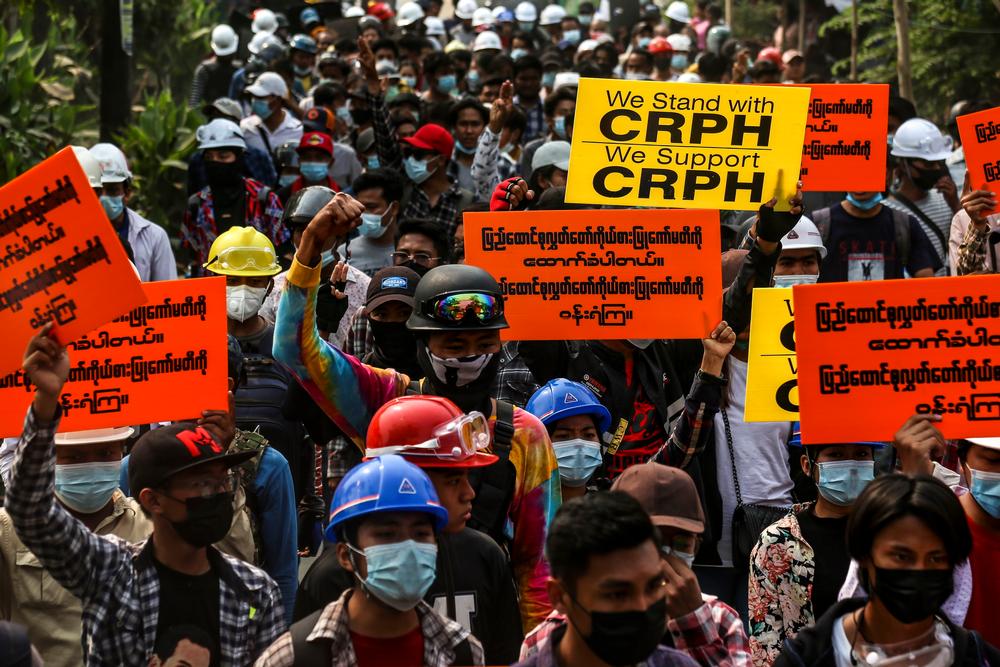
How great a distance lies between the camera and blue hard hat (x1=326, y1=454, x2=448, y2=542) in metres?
4.50

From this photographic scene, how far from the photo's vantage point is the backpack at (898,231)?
32.3 feet

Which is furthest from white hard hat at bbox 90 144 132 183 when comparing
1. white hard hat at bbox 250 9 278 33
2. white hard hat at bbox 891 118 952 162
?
white hard hat at bbox 250 9 278 33

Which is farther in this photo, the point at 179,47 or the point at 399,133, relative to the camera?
the point at 179,47

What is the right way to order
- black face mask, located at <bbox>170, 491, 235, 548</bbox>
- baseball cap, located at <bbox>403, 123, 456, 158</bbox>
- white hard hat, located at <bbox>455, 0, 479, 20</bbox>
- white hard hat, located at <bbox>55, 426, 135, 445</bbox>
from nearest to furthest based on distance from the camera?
1. black face mask, located at <bbox>170, 491, 235, 548</bbox>
2. white hard hat, located at <bbox>55, 426, 135, 445</bbox>
3. baseball cap, located at <bbox>403, 123, 456, 158</bbox>
4. white hard hat, located at <bbox>455, 0, 479, 20</bbox>

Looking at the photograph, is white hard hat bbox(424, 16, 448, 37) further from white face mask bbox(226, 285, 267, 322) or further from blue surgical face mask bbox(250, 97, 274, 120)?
white face mask bbox(226, 285, 267, 322)

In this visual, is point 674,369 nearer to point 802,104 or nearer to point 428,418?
point 802,104

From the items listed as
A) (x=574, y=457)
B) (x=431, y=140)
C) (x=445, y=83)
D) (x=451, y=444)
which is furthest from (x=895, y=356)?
(x=445, y=83)

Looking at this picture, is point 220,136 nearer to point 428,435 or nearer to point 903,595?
point 428,435

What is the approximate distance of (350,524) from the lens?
15.0 feet

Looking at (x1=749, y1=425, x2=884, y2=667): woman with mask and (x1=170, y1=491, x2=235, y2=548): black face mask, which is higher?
(x1=170, y1=491, x2=235, y2=548): black face mask

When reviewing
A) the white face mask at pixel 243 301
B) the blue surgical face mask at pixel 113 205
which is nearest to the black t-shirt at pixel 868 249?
the white face mask at pixel 243 301

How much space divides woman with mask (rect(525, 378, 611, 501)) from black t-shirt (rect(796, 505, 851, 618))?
35.4 inches

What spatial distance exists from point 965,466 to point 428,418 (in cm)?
193

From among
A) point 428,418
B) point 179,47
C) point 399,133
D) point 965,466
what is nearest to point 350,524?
point 428,418
